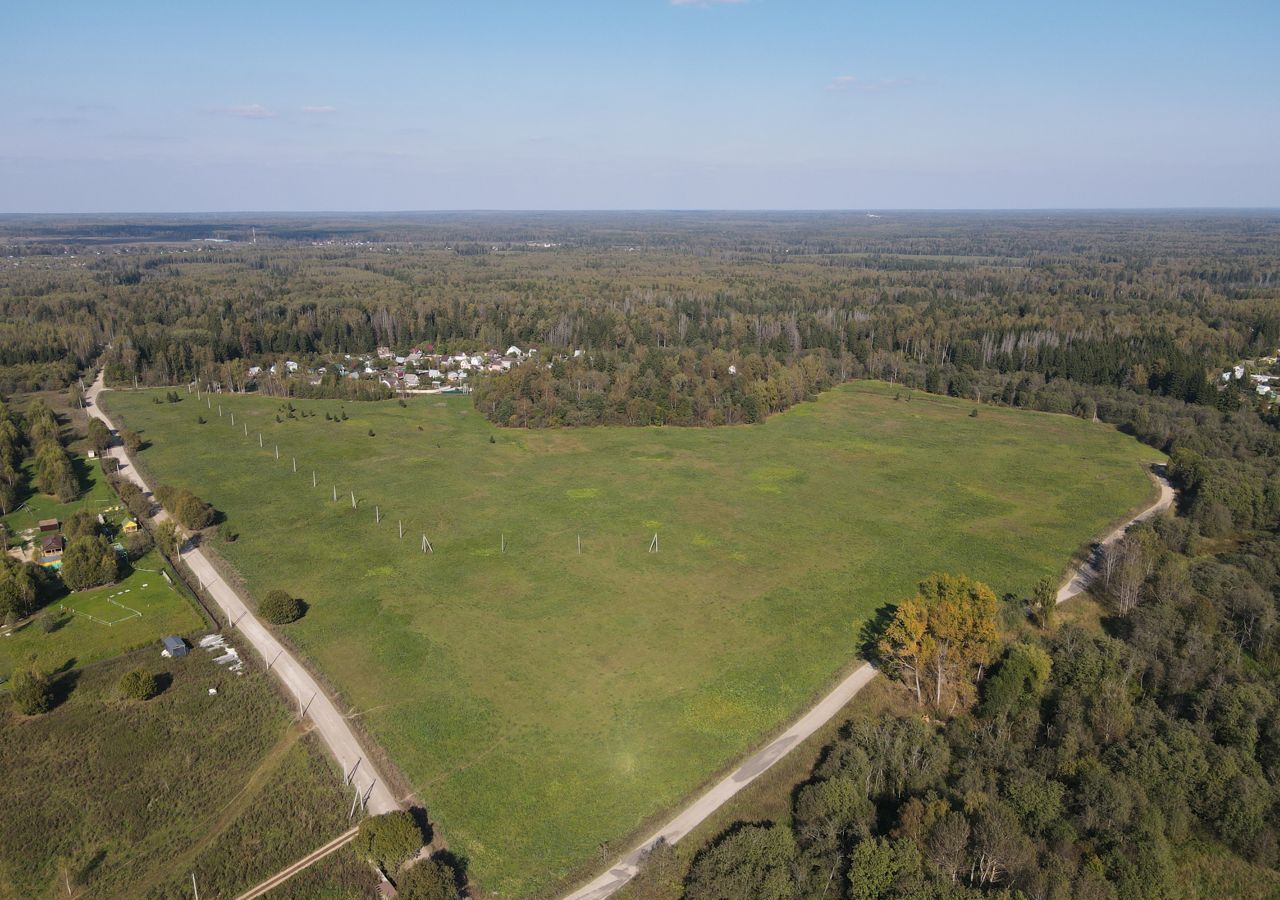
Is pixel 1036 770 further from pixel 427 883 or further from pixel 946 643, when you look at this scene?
pixel 427 883

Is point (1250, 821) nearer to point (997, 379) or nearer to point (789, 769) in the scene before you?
point (789, 769)

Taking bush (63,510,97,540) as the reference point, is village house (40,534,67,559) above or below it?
below

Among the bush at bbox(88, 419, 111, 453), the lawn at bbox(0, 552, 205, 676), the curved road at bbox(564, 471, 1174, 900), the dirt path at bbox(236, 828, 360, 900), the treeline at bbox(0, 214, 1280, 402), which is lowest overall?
the curved road at bbox(564, 471, 1174, 900)

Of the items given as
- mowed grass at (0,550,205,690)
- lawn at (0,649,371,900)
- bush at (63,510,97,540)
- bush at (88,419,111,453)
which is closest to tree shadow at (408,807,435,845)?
lawn at (0,649,371,900)

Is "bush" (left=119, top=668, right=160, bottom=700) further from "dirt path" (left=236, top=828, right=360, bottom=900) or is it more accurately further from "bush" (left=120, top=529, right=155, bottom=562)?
"bush" (left=120, top=529, right=155, bottom=562)

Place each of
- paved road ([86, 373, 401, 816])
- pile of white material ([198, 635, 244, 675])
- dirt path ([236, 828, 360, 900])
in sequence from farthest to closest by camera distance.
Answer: pile of white material ([198, 635, 244, 675]), paved road ([86, 373, 401, 816]), dirt path ([236, 828, 360, 900])

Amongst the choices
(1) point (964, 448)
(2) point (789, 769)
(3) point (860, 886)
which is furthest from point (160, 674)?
(1) point (964, 448)

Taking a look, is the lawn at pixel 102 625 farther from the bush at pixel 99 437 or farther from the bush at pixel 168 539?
the bush at pixel 99 437

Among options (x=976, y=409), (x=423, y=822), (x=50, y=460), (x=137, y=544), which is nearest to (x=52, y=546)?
(x=137, y=544)
